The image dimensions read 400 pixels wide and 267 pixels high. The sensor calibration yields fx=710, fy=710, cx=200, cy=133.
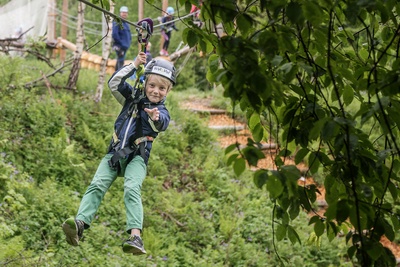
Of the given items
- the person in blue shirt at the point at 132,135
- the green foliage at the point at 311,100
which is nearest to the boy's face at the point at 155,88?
the person in blue shirt at the point at 132,135

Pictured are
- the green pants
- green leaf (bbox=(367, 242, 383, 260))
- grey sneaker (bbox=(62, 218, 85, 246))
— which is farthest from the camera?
the green pants

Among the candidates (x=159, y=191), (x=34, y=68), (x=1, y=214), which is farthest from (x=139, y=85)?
(x=34, y=68)

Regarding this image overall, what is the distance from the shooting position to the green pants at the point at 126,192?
17.0 ft

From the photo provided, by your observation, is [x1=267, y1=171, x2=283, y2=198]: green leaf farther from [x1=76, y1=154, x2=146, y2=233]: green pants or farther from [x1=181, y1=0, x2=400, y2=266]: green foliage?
[x1=76, y1=154, x2=146, y2=233]: green pants

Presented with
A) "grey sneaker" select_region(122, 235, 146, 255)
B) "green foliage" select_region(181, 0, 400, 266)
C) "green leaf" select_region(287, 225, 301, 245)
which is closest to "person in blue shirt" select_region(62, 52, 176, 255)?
"grey sneaker" select_region(122, 235, 146, 255)

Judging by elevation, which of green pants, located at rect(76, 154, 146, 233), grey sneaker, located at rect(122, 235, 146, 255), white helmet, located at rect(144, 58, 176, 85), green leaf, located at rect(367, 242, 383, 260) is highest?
white helmet, located at rect(144, 58, 176, 85)

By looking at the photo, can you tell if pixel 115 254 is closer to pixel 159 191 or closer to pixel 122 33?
pixel 159 191

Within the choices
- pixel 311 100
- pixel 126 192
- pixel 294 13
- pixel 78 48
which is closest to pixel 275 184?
pixel 294 13

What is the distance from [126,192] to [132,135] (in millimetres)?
435

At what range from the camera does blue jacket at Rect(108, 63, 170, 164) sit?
5.32 meters

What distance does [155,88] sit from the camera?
5.34m

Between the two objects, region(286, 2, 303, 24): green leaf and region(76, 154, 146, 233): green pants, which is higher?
region(286, 2, 303, 24): green leaf

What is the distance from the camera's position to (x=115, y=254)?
28.3 ft

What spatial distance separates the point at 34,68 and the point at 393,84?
34.4ft
